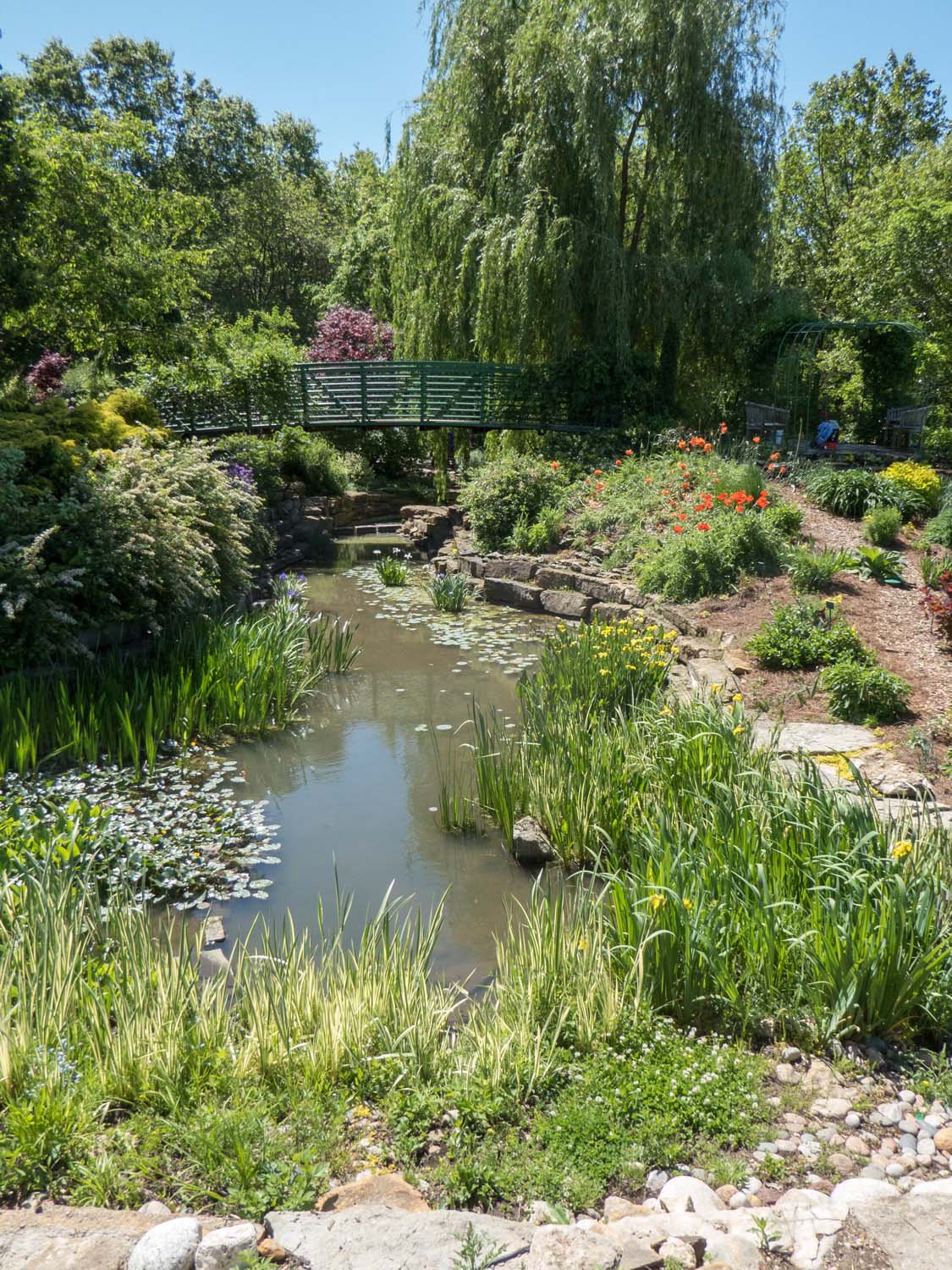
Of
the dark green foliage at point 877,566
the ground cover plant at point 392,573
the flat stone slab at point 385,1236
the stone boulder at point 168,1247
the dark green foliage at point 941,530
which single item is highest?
the dark green foliage at point 941,530

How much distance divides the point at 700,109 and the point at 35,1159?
48.1 feet

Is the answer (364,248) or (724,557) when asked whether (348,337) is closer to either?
(364,248)

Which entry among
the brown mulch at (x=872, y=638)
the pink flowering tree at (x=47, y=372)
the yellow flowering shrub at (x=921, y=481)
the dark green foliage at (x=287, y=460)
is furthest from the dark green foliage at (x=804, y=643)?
the pink flowering tree at (x=47, y=372)

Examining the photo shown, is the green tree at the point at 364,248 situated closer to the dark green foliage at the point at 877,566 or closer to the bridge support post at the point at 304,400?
the bridge support post at the point at 304,400

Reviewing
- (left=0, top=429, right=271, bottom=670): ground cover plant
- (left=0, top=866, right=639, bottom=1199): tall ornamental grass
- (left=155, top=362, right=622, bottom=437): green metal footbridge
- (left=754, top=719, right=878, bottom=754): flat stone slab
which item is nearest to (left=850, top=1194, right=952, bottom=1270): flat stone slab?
(left=0, top=866, right=639, bottom=1199): tall ornamental grass

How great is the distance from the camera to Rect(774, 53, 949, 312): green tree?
22.6m

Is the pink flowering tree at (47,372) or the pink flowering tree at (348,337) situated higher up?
the pink flowering tree at (348,337)

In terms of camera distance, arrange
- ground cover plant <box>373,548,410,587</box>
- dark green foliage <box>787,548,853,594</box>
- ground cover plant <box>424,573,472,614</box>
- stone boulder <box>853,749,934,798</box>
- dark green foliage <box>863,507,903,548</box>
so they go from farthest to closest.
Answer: ground cover plant <box>373,548,410,587</box>, ground cover plant <box>424,573,472,614</box>, dark green foliage <box>863,507,903,548</box>, dark green foliage <box>787,548,853,594</box>, stone boulder <box>853,749,934,798</box>

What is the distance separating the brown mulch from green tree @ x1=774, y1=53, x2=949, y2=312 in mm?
16626

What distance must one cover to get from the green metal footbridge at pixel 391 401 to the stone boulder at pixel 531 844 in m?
10.5

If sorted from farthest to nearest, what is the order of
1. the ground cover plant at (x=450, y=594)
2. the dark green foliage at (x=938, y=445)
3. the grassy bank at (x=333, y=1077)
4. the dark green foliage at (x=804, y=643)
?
the dark green foliage at (x=938, y=445) < the ground cover plant at (x=450, y=594) < the dark green foliage at (x=804, y=643) < the grassy bank at (x=333, y=1077)

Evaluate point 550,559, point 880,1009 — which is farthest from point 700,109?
point 880,1009

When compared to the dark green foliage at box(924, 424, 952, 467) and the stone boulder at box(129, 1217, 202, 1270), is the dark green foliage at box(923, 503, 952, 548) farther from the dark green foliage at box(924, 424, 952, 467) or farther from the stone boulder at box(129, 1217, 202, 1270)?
the stone boulder at box(129, 1217, 202, 1270)

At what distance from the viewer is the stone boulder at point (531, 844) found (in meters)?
4.70
